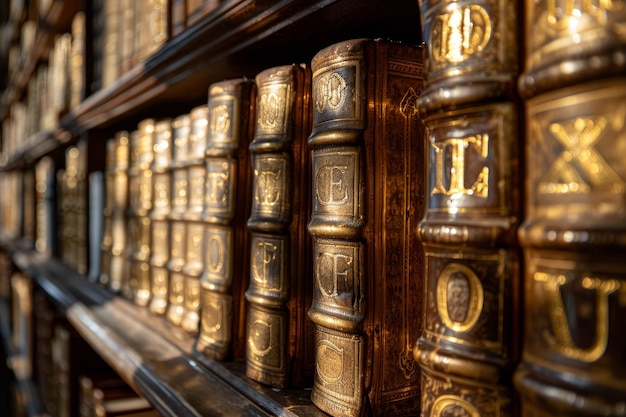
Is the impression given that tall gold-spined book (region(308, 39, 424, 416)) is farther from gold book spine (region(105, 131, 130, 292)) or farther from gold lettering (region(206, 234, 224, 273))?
gold book spine (region(105, 131, 130, 292))

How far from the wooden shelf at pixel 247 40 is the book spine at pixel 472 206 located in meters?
0.20

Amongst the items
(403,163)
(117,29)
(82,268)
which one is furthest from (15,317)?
(403,163)

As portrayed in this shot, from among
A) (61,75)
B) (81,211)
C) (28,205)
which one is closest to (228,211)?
(81,211)

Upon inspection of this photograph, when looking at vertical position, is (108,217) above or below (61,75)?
below

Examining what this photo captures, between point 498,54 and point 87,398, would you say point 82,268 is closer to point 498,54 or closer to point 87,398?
point 87,398

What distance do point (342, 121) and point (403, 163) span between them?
0.07 meters

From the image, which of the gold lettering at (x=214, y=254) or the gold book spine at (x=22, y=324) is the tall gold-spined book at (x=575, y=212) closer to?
the gold lettering at (x=214, y=254)

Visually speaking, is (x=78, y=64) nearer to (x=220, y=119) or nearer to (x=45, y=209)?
(x=45, y=209)

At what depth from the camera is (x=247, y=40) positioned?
0.67 m

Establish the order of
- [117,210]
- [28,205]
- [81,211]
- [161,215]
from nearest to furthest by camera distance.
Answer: [161,215] → [117,210] → [81,211] → [28,205]

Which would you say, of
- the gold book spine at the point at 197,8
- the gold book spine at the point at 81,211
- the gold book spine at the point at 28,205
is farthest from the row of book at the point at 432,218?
the gold book spine at the point at 28,205

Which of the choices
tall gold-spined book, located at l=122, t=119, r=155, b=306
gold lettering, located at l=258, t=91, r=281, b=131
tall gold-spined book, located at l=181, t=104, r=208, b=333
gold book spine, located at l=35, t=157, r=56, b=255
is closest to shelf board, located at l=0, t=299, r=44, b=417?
gold book spine, located at l=35, t=157, r=56, b=255

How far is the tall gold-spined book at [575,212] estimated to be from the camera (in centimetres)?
27

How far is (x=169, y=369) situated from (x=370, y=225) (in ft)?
1.19
